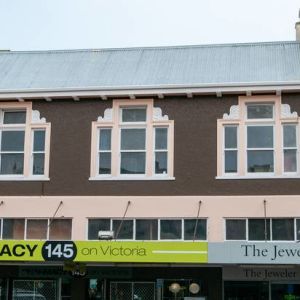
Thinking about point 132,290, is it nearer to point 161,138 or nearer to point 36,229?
point 36,229

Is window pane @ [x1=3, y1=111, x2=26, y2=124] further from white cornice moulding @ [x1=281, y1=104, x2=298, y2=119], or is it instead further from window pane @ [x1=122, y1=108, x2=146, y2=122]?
white cornice moulding @ [x1=281, y1=104, x2=298, y2=119]

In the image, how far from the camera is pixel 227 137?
25.1 metres

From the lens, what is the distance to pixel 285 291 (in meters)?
24.4

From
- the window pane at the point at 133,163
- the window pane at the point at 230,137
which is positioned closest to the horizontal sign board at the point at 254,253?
the window pane at the point at 230,137

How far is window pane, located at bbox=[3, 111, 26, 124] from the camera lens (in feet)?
86.2

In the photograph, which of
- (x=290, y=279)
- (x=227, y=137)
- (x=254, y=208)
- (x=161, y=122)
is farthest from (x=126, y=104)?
(x=290, y=279)

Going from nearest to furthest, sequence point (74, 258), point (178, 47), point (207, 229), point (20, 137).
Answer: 1. point (74, 258)
2. point (207, 229)
3. point (20, 137)
4. point (178, 47)

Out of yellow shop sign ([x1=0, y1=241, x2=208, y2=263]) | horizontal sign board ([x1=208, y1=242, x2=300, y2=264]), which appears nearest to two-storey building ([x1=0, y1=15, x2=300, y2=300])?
yellow shop sign ([x1=0, y1=241, x2=208, y2=263])

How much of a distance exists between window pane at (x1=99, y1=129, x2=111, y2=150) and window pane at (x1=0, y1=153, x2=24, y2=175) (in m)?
2.70

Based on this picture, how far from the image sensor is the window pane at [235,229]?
24.3 meters

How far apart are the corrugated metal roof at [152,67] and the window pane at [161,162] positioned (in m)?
2.23

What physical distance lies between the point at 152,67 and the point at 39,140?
4638mm

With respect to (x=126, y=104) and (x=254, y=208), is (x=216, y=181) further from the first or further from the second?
(x=126, y=104)

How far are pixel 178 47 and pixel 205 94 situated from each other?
13.1 ft
